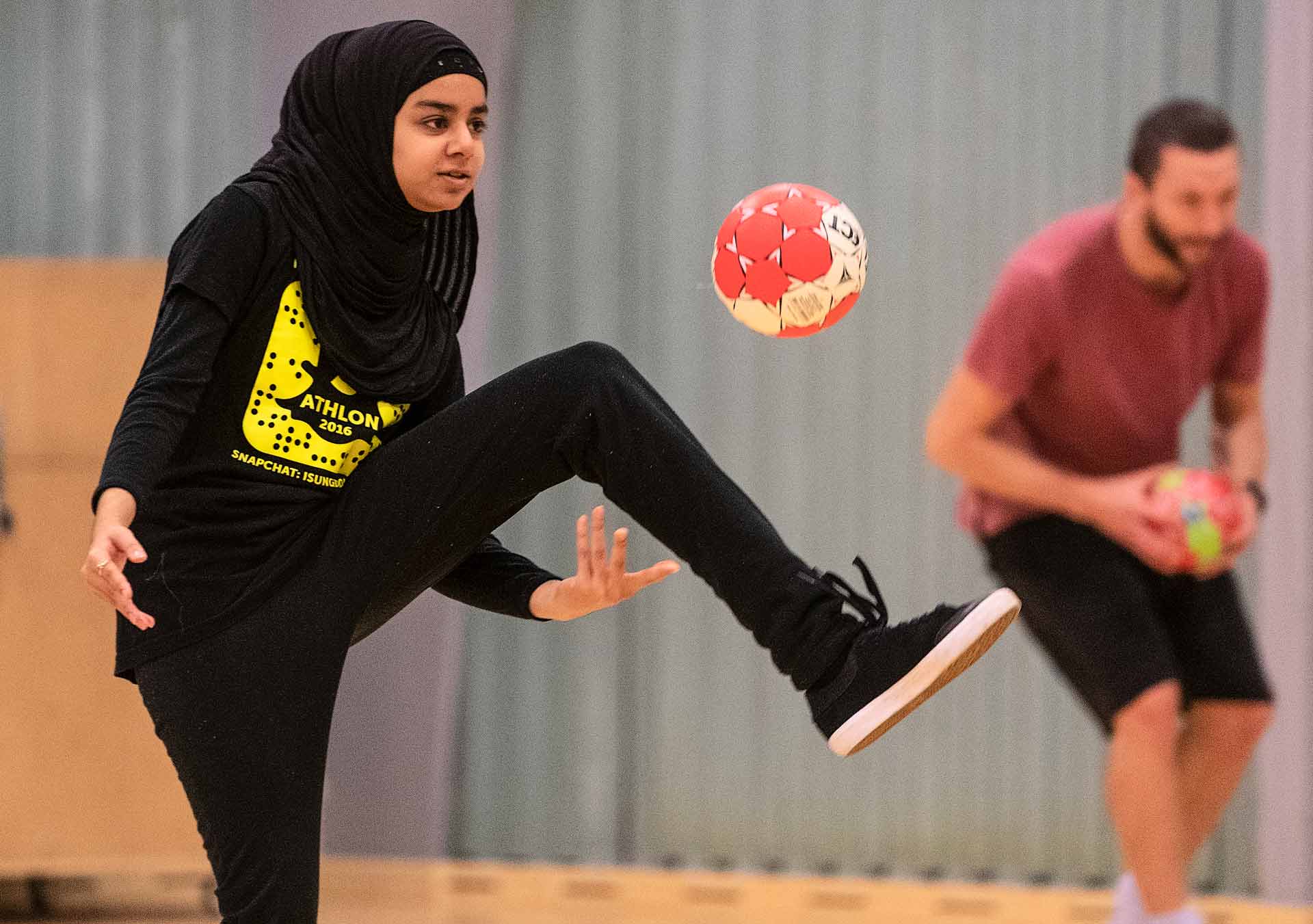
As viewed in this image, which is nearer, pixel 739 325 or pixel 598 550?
pixel 598 550

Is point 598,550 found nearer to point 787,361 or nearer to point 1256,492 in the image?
point 1256,492

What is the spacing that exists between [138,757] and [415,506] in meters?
1.86

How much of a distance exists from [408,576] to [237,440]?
0.25m

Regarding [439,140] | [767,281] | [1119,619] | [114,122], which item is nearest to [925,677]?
[767,281]

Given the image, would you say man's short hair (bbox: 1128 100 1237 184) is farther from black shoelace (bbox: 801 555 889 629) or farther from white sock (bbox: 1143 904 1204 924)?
black shoelace (bbox: 801 555 889 629)

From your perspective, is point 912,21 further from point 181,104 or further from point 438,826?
point 438,826

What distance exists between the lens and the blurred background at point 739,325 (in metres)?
A: 3.73

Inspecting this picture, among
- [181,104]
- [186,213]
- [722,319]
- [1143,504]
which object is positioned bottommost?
[1143,504]

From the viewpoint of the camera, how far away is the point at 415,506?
1.76 metres

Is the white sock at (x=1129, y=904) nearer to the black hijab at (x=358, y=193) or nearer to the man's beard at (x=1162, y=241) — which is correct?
the man's beard at (x=1162, y=241)

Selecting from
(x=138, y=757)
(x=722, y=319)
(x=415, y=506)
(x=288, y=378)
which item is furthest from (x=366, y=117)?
(x=722, y=319)

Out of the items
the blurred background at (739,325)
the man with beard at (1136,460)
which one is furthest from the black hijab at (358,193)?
the blurred background at (739,325)

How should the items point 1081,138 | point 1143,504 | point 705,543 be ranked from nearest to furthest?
point 705,543 < point 1143,504 < point 1081,138

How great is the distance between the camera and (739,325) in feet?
13.1
